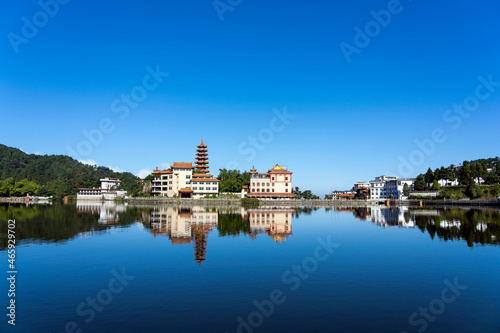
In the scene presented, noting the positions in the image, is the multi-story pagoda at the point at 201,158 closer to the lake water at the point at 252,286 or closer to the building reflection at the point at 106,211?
the building reflection at the point at 106,211

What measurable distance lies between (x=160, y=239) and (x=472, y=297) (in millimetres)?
19545

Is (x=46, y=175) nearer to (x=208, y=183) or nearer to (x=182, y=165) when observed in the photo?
(x=182, y=165)

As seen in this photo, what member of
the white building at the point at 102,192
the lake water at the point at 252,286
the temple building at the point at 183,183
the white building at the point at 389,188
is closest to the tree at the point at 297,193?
the temple building at the point at 183,183

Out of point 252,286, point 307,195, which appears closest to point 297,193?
point 307,195

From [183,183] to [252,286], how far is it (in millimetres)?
79236

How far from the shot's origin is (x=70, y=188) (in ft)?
379

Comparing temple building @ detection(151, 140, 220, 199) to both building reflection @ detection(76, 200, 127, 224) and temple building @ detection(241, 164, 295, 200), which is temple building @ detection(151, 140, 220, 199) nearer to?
temple building @ detection(241, 164, 295, 200)

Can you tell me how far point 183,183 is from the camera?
89.9 m

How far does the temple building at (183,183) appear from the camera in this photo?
3474 inches

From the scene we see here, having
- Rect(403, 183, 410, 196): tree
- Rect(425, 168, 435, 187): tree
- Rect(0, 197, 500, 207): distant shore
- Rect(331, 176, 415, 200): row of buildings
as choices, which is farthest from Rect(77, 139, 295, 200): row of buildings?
Rect(425, 168, 435, 187): tree

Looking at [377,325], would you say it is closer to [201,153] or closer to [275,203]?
[275,203]

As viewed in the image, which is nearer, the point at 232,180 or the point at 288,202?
the point at 288,202

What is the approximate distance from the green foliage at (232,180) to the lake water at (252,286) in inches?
2657

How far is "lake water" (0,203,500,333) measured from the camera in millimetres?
9445
